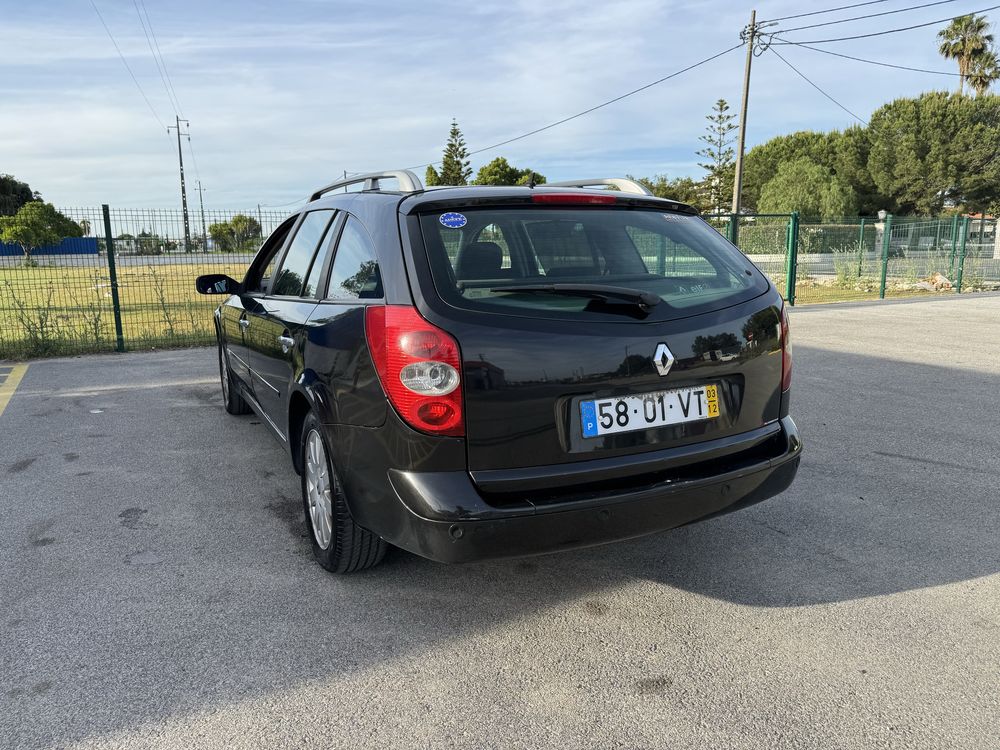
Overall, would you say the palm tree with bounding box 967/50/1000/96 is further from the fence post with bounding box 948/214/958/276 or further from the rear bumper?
the rear bumper

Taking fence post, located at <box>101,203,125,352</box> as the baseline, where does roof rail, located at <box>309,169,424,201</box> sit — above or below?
above

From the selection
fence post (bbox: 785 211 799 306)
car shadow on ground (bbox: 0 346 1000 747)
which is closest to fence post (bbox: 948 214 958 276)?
fence post (bbox: 785 211 799 306)

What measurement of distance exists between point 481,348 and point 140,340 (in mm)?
9046

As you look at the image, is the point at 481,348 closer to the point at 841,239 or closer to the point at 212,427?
the point at 212,427

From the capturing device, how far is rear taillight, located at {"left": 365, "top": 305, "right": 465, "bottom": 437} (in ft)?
7.69

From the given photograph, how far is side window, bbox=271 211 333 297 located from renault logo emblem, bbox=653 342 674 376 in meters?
1.81

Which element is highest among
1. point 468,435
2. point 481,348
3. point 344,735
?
point 481,348

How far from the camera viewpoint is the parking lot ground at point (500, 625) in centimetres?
218

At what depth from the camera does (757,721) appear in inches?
86.0

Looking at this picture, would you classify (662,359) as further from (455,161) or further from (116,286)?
(455,161)

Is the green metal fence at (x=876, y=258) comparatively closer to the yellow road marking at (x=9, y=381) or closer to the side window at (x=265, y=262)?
the side window at (x=265, y=262)

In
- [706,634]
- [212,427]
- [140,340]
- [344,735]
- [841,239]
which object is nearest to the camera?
[344,735]

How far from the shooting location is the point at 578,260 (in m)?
2.96

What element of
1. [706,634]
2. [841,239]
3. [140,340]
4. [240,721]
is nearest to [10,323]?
[140,340]
